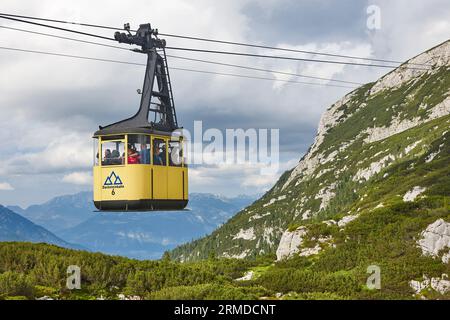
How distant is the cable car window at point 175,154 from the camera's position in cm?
2606

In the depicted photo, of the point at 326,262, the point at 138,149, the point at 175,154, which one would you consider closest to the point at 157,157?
the point at 138,149

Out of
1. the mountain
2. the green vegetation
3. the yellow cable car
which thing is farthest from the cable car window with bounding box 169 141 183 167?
the mountain

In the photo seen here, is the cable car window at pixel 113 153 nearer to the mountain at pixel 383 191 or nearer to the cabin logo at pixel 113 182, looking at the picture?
the cabin logo at pixel 113 182

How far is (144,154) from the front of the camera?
24.4 metres

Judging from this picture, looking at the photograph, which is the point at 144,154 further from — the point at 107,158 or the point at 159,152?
the point at 107,158

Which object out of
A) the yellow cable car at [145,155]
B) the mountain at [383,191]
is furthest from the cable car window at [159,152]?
the mountain at [383,191]

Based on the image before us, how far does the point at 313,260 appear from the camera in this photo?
184 feet

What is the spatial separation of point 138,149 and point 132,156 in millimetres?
433

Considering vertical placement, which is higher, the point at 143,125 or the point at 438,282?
the point at 143,125
